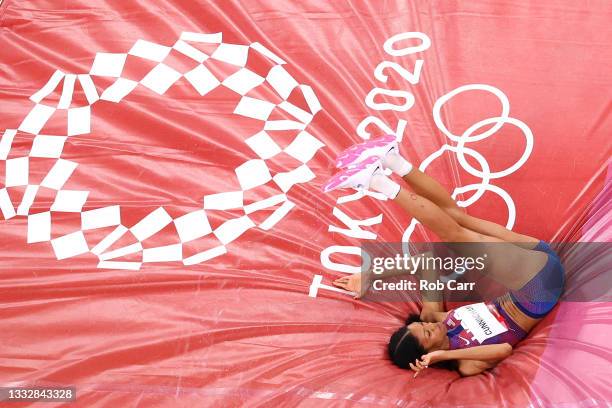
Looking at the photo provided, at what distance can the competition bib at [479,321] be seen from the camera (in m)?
1.52

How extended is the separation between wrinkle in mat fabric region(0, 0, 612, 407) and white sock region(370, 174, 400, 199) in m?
0.24

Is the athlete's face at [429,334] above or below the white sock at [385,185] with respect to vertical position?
below

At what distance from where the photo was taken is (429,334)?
1504 mm

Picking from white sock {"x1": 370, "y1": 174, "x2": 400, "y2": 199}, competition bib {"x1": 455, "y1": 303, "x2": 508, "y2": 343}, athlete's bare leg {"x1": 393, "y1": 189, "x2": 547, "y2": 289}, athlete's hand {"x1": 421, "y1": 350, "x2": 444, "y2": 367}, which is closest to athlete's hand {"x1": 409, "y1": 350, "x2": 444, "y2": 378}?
athlete's hand {"x1": 421, "y1": 350, "x2": 444, "y2": 367}

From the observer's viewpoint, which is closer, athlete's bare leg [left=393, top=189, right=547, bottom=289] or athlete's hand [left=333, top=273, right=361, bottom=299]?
athlete's bare leg [left=393, top=189, right=547, bottom=289]

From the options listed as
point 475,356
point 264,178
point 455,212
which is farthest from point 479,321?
point 264,178

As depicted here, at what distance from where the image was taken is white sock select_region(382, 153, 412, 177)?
147cm

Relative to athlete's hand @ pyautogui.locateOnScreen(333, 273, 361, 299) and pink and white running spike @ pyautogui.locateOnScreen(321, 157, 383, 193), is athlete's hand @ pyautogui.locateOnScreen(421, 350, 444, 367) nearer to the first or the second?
athlete's hand @ pyautogui.locateOnScreen(333, 273, 361, 299)

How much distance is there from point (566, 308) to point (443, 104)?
0.65 meters

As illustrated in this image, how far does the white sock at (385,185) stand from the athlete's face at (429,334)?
0.98ft

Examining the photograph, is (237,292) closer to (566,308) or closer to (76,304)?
(76,304)

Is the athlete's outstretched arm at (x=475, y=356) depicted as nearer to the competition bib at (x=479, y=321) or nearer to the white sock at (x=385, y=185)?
the competition bib at (x=479, y=321)

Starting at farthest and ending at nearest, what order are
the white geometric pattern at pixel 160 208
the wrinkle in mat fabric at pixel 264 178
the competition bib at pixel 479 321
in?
the white geometric pattern at pixel 160 208, the competition bib at pixel 479 321, the wrinkle in mat fabric at pixel 264 178

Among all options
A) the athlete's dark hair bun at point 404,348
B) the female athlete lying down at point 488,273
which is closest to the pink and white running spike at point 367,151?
the female athlete lying down at point 488,273
